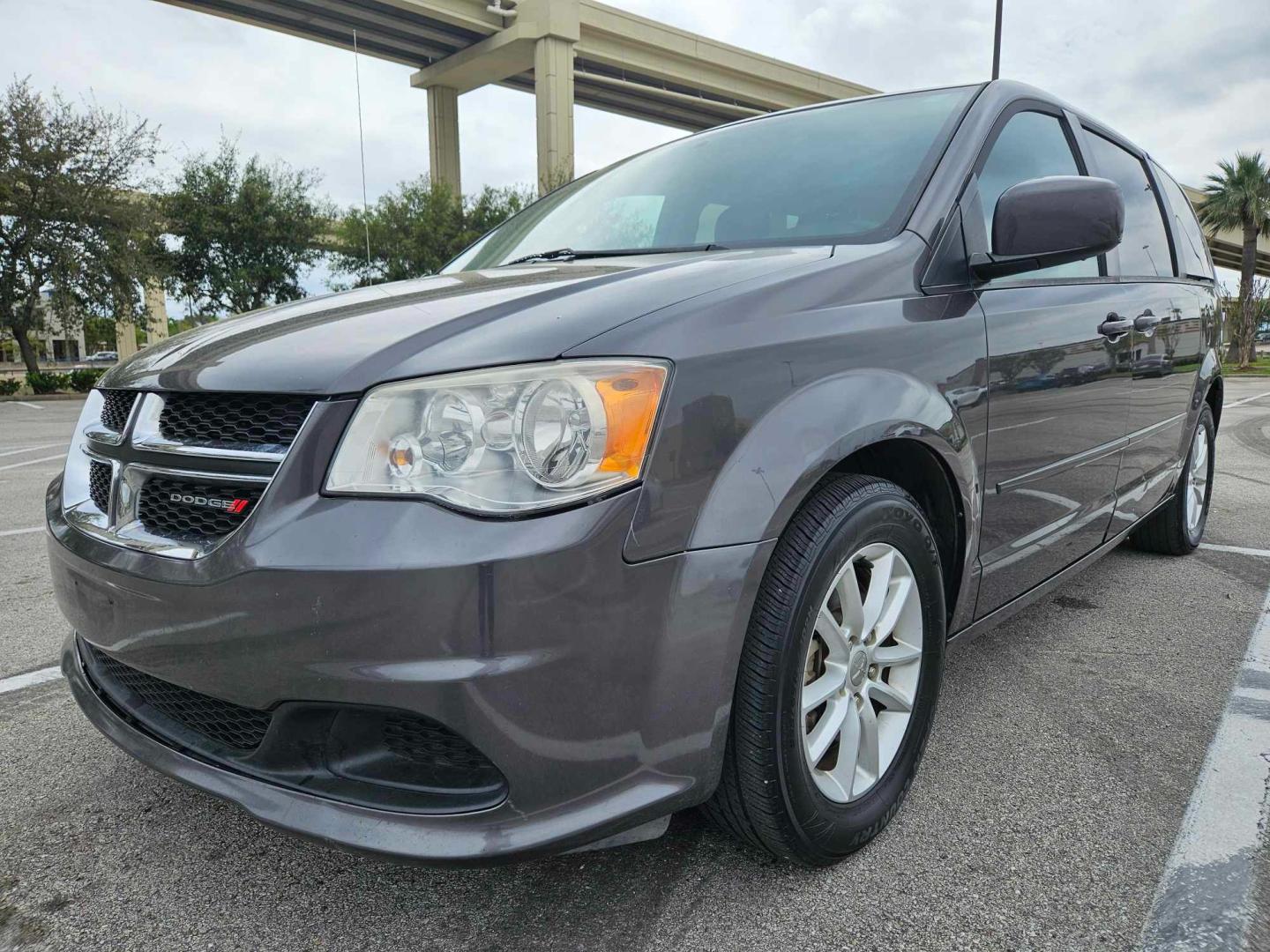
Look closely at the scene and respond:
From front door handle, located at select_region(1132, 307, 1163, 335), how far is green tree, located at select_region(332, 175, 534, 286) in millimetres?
27940

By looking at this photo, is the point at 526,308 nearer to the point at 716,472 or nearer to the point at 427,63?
the point at 716,472

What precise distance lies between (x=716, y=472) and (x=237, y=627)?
30.3 inches

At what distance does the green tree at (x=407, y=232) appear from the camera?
97.9ft

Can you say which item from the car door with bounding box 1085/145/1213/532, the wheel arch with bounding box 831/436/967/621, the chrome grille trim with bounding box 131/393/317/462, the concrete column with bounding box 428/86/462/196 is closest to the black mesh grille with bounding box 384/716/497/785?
the chrome grille trim with bounding box 131/393/317/462

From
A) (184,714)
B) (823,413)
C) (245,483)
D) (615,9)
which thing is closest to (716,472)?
(823,413)

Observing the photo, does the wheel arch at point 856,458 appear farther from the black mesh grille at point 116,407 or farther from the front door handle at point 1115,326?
the black mesh grille at point 116,407

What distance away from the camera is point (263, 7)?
3048 cm

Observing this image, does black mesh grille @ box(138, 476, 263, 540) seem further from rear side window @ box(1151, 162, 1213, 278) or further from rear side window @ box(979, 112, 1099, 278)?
rear side window @ box(1151, 162, 1213, 278)

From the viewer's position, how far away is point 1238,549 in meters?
4.38

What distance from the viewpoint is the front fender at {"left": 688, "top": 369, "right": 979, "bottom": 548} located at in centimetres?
146

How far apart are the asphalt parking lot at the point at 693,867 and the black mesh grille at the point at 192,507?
69cm

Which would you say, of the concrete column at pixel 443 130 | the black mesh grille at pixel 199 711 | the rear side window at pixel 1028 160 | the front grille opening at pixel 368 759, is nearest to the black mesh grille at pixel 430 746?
the front grille opening at pixel 368 759

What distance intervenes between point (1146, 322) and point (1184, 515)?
157 cm

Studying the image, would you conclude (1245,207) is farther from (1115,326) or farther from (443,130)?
(1115,326)
